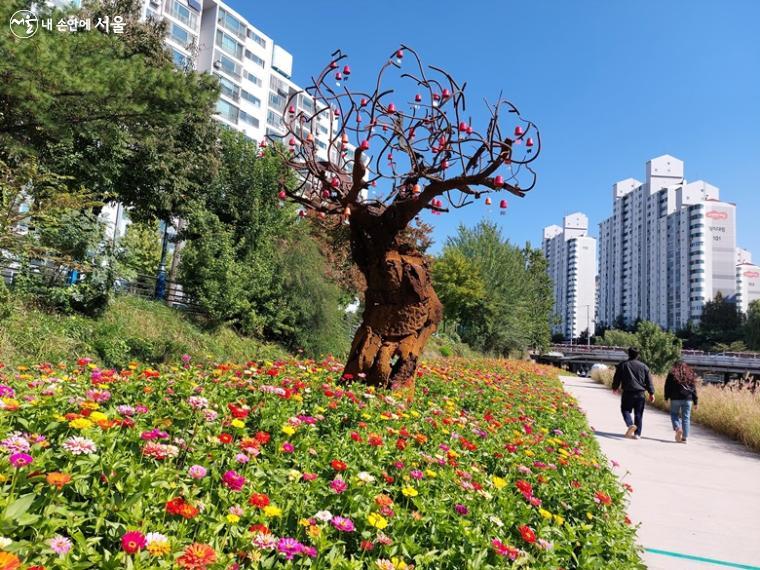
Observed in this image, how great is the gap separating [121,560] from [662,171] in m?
140

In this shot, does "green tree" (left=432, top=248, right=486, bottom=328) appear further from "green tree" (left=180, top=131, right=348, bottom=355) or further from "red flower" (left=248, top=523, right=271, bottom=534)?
"red flower" (left=248, top=523, right=271, bottom=534)

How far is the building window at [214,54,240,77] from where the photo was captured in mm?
49250

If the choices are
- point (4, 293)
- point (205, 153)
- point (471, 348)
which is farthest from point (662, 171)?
point (4, 293)

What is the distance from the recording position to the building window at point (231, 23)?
49688 millimetres

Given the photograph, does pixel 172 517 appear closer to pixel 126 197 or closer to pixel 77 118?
pixel 77 118

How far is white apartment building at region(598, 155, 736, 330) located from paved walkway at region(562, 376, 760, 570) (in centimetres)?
10371

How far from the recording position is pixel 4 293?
900 centimetres

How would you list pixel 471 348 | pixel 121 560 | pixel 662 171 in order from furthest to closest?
1. pixel 662 171
2. pixel 471 348
3. pixel 121 560

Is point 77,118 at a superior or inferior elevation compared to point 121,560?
superior

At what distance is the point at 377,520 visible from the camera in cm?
208

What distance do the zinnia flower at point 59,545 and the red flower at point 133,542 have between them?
0.18m

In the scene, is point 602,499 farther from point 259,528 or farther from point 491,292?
point 491,292

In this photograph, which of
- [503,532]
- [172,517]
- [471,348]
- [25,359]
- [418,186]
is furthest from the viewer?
[471,348]

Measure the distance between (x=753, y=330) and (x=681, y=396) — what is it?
76558mm
